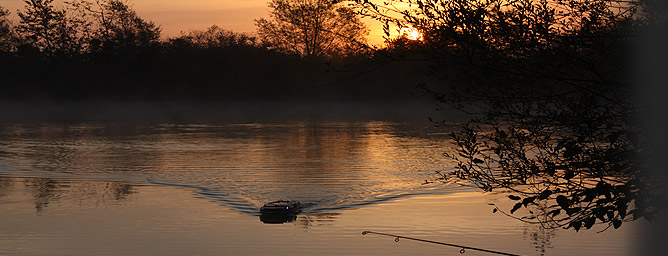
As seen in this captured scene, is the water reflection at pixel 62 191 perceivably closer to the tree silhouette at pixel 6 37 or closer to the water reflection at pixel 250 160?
the water reflection at pixel 250 160

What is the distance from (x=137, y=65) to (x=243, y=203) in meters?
66.6

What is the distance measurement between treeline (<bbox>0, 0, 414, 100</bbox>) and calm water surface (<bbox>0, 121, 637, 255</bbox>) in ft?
149

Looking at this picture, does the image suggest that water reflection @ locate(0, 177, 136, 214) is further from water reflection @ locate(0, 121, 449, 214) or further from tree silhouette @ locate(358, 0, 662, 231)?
tree silhouette @ locate(358, 0, 662, 231)

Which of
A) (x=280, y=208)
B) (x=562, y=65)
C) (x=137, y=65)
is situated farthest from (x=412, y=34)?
(x=137, y=65)

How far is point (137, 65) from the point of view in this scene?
273ft

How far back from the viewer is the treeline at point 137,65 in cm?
8031

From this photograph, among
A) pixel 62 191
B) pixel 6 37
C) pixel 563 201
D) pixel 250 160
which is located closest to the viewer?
pixel 563 201

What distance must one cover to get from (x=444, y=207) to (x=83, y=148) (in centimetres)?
2242

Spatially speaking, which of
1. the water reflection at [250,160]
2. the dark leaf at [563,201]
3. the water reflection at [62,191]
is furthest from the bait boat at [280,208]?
the dark leaf at [563,201]

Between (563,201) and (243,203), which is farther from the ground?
(563,201)

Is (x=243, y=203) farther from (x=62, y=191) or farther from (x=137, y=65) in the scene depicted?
(x=137, y=65)

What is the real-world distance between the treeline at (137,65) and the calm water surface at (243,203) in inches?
1785

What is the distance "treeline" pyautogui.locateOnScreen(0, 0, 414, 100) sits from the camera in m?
80.3

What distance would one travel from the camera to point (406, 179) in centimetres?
2423
